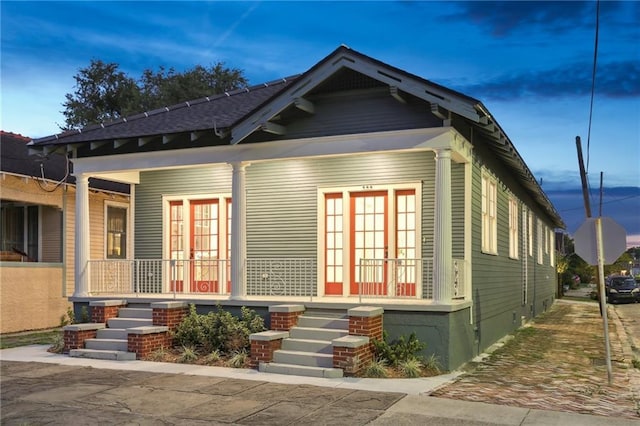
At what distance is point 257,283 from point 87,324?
11.8 feet

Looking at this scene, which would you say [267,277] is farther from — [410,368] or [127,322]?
[410,368]

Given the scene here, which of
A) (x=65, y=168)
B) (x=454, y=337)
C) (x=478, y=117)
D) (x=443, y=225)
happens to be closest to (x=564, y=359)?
(x=454, y=337)

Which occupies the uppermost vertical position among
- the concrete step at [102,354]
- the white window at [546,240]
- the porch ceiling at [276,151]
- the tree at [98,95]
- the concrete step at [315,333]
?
the tree at [98,95]

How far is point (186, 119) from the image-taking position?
1393 cm

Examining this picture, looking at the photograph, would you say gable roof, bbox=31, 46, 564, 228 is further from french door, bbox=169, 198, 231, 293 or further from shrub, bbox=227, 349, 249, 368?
shrub, bbox=227, 349, 249, 368

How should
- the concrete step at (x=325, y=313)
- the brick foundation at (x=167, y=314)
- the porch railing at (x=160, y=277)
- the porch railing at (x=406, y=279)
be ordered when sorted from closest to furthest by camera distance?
the concrete step at (x=325, y=313) → the porch railing at (x=406, y=279) → the brick foundation at (x=167, y=314) → the porch railing at (x=160, y=277)

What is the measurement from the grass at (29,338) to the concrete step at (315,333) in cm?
528

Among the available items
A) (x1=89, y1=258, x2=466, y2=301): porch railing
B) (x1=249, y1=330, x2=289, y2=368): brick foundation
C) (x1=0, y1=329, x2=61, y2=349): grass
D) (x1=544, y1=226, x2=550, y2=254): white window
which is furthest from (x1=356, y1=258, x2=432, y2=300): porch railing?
(x1=544, y1=226, x2=550, y2=254): white window

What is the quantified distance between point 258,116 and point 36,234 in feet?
31.7

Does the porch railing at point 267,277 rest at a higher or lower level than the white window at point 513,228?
lower

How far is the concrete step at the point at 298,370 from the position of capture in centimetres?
980

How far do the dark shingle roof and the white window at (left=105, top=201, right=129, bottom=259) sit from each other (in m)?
5.13

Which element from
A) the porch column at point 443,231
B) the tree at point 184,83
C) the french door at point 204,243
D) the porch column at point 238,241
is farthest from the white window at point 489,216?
the tree at point 184,83

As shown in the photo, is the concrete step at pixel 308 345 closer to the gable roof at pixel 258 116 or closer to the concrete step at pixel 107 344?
the concrete step at pixel 107 344
